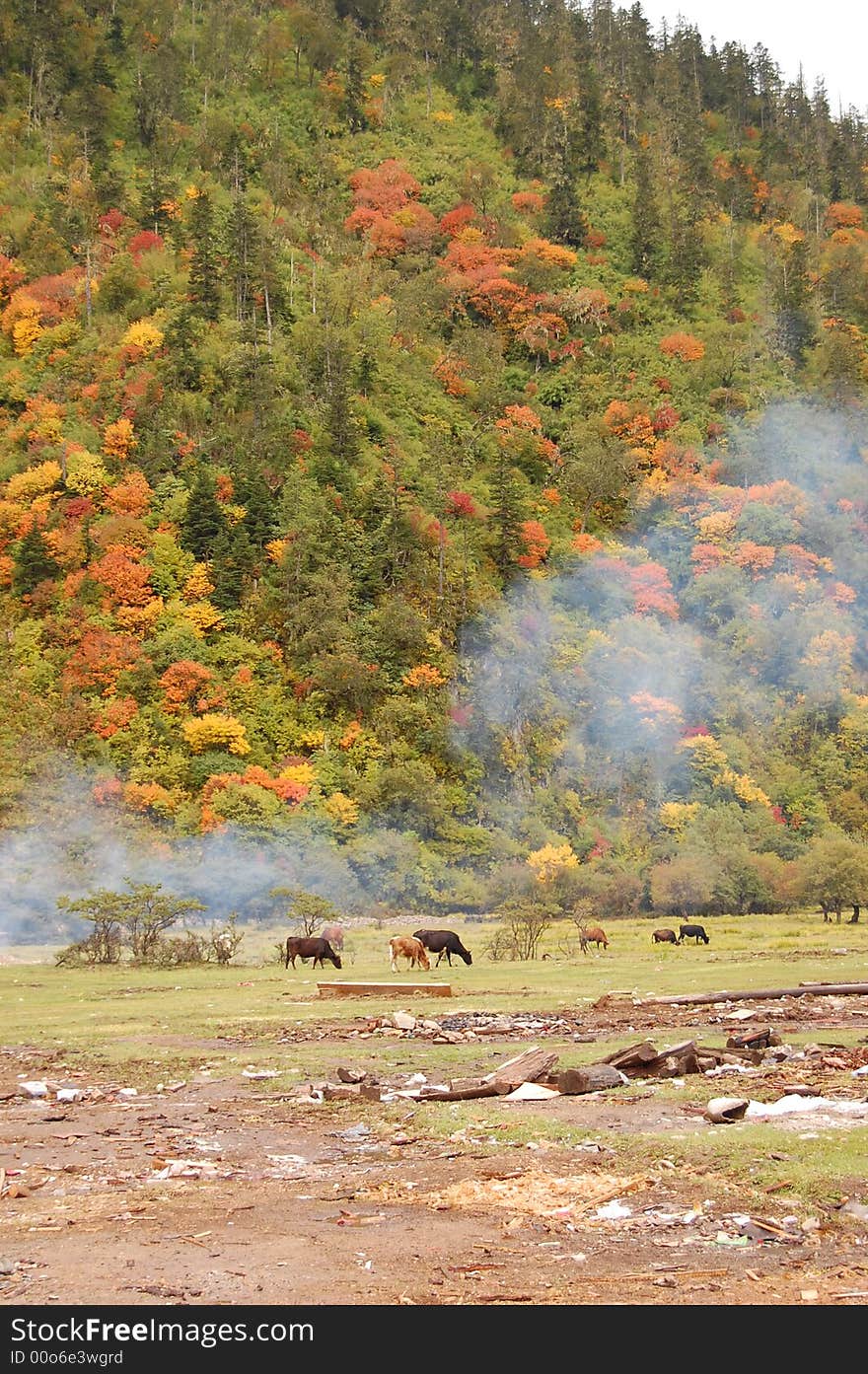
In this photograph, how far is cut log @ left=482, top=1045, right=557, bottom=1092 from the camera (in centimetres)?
1283

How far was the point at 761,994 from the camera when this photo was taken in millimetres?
20812

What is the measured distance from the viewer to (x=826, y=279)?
326ft

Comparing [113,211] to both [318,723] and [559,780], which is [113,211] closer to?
[318,723]

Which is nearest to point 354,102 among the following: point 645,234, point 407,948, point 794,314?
point 645,234

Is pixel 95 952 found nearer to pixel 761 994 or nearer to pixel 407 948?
pixel 407 948

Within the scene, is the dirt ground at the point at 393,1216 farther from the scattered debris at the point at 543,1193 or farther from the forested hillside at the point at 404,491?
the forested hillside at the point at 404,491

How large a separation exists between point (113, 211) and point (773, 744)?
54.4 m

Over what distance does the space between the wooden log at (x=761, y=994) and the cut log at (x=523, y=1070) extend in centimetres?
774

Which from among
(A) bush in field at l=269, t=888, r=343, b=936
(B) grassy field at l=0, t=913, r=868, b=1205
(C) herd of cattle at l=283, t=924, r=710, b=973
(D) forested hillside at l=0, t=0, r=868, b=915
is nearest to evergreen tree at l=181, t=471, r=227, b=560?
(D) forested hillside at l=0, t=0, r=868, b=915

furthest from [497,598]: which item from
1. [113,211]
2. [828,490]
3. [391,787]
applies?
[113,211]

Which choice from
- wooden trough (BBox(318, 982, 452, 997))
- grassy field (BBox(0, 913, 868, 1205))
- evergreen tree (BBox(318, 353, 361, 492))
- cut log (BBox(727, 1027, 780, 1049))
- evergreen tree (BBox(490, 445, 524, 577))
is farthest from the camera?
evergreen tree (BBox(490, 445, 524, 577))

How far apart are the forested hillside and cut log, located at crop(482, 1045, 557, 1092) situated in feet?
115

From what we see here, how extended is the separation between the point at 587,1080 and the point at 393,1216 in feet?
15.2

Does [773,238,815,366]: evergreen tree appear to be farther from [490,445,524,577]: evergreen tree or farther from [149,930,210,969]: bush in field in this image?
[149,930,210,969]: bush in field
